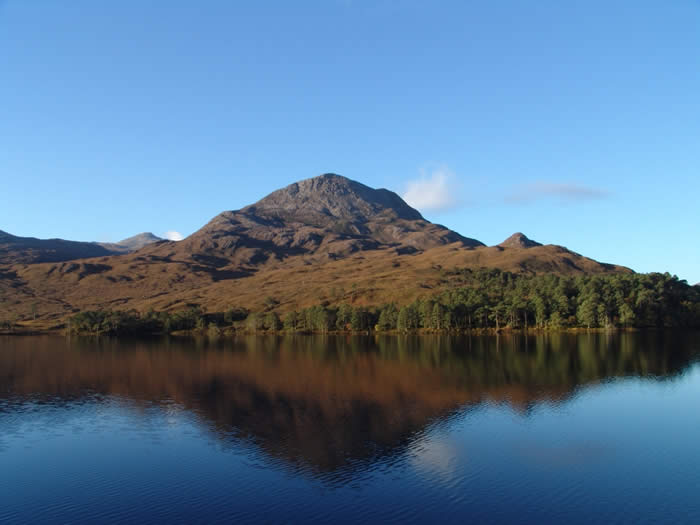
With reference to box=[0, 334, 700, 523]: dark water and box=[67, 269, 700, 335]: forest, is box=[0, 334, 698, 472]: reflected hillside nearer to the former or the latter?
box=[0, 334, 700, 523]: dark water

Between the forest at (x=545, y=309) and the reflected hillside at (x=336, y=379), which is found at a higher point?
the forest at (x=545, y=309)

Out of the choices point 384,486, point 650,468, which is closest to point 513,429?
point 650,468

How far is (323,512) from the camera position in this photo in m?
32.4

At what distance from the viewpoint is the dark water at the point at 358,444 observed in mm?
33406

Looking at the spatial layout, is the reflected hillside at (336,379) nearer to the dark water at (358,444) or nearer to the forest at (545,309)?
the dark water at (358,444)

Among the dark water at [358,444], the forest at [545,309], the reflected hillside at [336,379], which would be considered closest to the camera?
the dark water at [358,444]

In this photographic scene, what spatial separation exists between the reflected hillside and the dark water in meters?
0.48

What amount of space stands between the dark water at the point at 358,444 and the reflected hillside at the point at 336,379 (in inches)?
18.9

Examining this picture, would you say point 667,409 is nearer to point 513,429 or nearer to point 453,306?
point 513,429

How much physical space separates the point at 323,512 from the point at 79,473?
20477 mm

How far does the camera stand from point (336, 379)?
81.3 metres

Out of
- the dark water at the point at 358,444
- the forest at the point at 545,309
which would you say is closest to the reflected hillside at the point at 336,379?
the dark water at the point at 358,444

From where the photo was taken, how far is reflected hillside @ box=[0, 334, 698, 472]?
50.7m

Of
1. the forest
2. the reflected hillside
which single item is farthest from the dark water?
the forest
